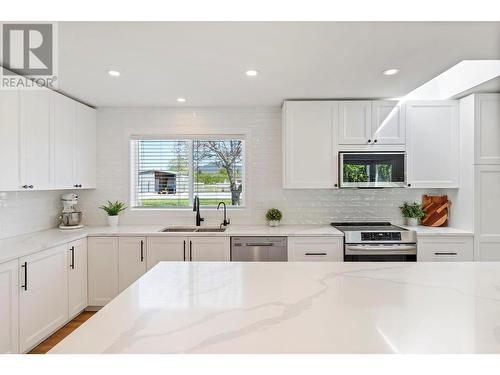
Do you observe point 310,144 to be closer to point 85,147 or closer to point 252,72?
point 252,72

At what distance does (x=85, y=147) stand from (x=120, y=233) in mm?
1140

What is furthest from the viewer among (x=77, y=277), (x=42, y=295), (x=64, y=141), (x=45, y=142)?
(x=64, y=141)

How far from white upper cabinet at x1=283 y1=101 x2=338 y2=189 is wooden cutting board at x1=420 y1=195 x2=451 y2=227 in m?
1.18

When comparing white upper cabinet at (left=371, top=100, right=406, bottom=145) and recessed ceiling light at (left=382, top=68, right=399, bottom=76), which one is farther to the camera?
white upper cabinet at (left=371, top=100, right=406, bottom=145)

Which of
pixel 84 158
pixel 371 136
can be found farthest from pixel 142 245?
pixel 371 136

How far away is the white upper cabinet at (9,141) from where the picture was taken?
2.30 metres

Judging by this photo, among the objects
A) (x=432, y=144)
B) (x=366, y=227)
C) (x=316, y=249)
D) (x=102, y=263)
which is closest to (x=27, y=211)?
(x=102, y=263)

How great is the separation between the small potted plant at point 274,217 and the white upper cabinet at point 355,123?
3.47 ft

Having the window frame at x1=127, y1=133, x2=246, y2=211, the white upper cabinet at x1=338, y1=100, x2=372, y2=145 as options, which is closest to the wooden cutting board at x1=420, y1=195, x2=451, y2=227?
the white upper cabinet at x1=338, y1=100, x2=372, y2=145

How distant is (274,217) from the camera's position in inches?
138

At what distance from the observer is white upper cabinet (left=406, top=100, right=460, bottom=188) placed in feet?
10.7

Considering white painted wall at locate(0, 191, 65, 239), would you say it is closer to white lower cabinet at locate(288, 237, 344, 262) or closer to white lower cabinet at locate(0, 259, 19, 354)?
white lower cabinet at locate(0, 259, 19, 354)

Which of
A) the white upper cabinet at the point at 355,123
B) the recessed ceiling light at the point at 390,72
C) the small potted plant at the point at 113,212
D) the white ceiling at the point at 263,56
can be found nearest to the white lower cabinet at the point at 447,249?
the white upper cabinet at the point at 355,123

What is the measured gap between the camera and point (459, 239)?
9.94 feet
